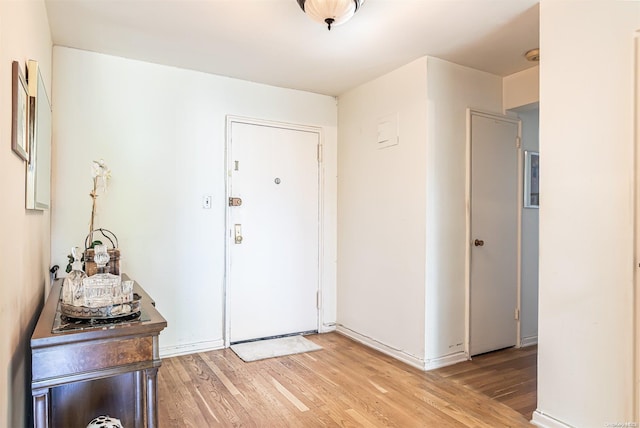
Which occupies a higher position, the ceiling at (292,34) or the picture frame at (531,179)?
the ceiling at (292,34)

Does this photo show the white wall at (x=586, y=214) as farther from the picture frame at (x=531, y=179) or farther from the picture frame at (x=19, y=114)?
the picture frame at (x=19, y=114)

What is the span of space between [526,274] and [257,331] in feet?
7.94

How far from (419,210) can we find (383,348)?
1.21m

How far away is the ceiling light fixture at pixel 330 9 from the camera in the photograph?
194cm

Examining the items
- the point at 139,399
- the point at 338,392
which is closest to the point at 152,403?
the point at 139,399

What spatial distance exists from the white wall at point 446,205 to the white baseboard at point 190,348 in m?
1.71

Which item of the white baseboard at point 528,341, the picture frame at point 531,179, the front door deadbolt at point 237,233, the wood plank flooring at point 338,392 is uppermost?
the picture frame at point 531,179

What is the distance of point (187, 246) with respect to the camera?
10.5 feet

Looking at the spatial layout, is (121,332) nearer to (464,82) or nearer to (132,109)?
(132,109)

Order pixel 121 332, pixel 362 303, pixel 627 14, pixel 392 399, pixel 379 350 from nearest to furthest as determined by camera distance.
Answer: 1. pixel 121 332
2. pixel 627 14
3. pixel 392 399
4. pixel 379 350
5. pixel 362 303

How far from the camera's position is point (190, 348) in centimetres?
319

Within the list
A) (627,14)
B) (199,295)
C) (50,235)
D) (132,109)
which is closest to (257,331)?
(199,295)

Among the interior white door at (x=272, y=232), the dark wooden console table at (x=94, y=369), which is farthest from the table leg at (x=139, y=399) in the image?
the interior white door at (x=272, y=232)

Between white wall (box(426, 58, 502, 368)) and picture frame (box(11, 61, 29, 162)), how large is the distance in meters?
2.37
